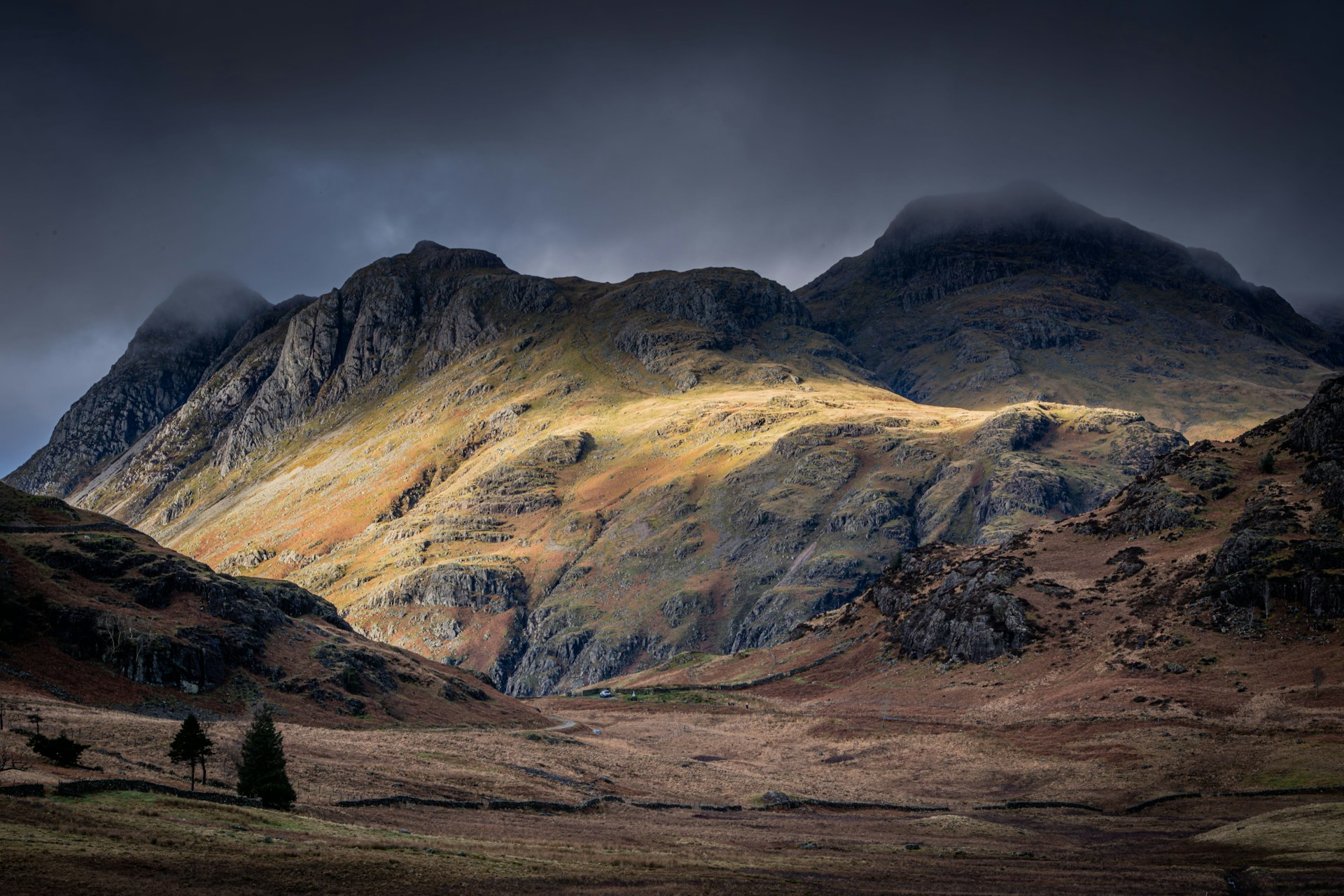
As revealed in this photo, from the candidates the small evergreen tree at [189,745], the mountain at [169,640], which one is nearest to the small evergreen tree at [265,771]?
the small evergreen tree at [189,745]

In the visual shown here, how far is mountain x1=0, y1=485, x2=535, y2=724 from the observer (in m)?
70.5

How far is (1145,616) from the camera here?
96938 millimetres

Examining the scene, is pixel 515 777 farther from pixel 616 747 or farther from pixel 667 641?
pixel 667 641

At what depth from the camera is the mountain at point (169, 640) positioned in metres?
70.5

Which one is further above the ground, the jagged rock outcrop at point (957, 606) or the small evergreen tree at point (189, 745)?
the jagged rock outcrop at point (957, 606)

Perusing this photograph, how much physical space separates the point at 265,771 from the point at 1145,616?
93795 millimetres

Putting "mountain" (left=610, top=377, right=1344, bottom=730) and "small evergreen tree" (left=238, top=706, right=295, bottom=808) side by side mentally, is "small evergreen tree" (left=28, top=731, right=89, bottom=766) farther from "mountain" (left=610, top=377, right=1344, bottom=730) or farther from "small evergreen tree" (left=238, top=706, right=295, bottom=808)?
"mountain" (left=610, top=377, right=1344, bottom=730)

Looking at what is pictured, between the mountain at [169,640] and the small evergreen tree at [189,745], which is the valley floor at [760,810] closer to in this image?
the small evergreen tree at [189,745]

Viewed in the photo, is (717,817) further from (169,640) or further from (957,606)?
(957,606)

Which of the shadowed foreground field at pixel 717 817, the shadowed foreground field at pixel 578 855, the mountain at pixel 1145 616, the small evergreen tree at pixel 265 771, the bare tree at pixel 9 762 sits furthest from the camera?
the mountain at pixel 1145 616

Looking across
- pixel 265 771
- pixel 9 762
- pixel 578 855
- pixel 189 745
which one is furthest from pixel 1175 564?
pixel 9 762

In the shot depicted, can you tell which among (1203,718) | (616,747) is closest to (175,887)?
(616,747)

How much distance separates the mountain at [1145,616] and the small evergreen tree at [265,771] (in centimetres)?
6060

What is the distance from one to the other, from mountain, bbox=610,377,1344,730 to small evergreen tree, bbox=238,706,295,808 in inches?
2386
